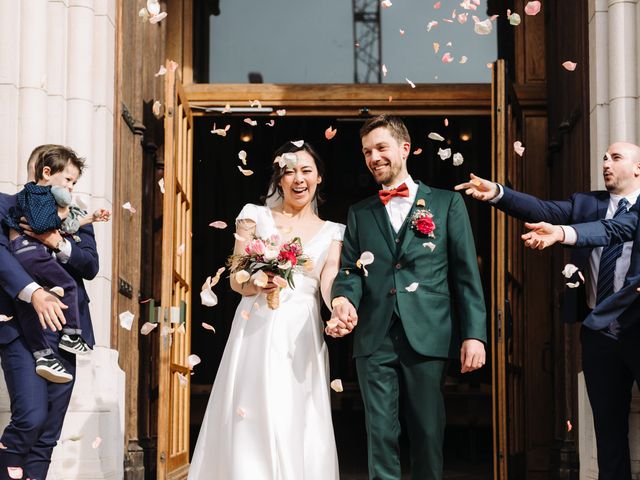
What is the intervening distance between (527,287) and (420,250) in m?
3.79

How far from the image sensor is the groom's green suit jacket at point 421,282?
5641 mm

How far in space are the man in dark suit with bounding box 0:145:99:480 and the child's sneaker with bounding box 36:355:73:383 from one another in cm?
6

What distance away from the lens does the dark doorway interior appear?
1359cm

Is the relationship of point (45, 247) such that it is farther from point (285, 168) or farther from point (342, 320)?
point (342, 320)

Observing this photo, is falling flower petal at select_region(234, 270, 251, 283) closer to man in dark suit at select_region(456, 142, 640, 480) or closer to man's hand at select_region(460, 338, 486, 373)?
man's hand at select_region(460, 338, 486, 373)

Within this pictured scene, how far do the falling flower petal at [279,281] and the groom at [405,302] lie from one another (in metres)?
0.34

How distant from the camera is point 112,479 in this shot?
7.54 meters

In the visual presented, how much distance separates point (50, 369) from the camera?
587 cm

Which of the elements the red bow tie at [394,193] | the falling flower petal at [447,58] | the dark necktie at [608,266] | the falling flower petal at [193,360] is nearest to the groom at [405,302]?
the red bow tie at [394,193]

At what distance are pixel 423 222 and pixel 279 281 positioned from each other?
83 centimetres

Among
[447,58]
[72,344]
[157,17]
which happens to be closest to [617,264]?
[72,344]

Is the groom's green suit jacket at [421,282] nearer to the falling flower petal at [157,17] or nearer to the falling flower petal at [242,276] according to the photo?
the falling flower petal at [242,276]

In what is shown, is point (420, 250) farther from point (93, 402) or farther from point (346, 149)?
point (346, 149)

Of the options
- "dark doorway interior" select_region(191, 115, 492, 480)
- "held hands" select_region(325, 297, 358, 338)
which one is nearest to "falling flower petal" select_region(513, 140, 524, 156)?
"held hands" select_region(325, 297, 358, 338)
